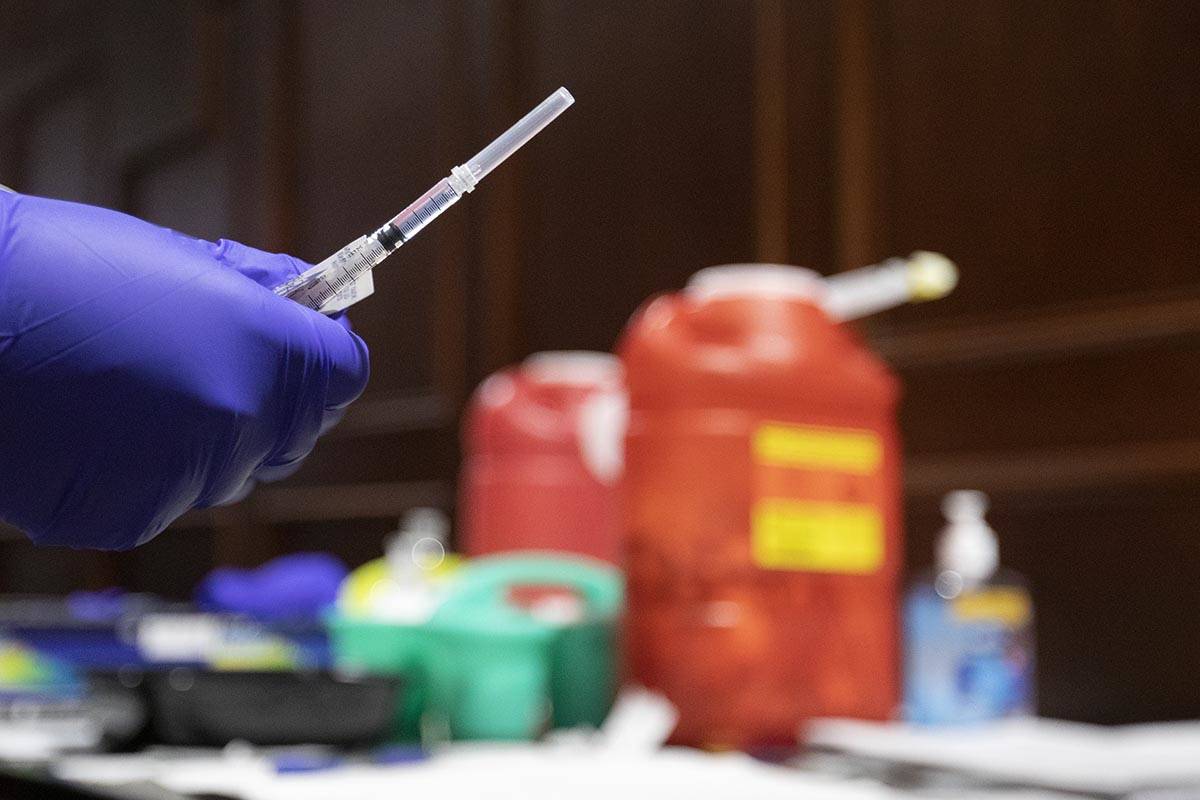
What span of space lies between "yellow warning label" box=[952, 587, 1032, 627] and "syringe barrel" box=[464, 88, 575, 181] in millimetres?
583

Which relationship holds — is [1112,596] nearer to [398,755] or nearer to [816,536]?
[816,536]

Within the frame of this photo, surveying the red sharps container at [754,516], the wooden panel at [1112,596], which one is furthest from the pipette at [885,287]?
the wooden panel at [1112,596]

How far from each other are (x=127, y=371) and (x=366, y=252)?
0.42 feet

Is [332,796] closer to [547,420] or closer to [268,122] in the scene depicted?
[547,420]

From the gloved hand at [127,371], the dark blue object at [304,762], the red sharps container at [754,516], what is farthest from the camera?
the red sharps container at [754,516]

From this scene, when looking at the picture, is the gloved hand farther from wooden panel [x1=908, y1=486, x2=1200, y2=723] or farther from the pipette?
wooden panel [x1=908, y1=486, x2=1200, y2=723]

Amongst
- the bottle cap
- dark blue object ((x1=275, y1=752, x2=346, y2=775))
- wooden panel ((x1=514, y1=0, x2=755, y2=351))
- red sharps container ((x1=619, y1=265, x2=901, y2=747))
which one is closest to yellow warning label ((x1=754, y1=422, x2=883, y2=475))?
red sharps container ((x1=619, y1=265, x2=901, y2=747))

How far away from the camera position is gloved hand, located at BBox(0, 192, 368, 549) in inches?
22.1

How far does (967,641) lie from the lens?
1.04 m

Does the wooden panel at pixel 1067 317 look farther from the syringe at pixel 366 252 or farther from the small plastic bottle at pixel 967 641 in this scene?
the syringe at pixel 366 252

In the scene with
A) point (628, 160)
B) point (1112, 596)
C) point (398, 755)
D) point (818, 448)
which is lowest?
point (398, 755)

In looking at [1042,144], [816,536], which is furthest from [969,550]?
[1042,144]

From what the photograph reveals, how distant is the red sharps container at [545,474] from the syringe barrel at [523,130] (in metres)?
0.62

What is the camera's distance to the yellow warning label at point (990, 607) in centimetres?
105
